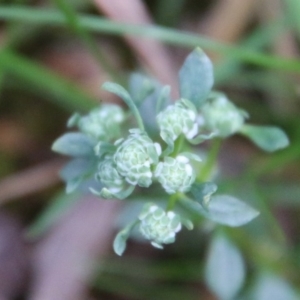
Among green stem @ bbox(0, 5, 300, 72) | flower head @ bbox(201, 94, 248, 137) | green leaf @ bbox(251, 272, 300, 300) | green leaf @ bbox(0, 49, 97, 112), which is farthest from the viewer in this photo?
green leaf @ bbox(0, 49, 97, 112)

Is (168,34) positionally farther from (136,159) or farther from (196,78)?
(136,159)

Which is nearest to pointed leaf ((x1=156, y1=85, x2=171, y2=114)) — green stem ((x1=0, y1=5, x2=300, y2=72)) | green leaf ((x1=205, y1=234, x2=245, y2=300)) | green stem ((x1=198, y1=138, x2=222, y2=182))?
green stem ((x1=198, y1=138, x2=222, y2=182))

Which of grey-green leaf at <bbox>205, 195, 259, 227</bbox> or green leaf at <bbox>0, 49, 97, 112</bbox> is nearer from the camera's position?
grey-green leaf at <bbox>205, 195, 259, 227</bbox>

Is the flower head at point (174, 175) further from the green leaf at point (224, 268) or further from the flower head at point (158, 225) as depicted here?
the green leaf at point (224, 268)

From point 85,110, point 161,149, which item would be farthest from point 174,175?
point 85,110

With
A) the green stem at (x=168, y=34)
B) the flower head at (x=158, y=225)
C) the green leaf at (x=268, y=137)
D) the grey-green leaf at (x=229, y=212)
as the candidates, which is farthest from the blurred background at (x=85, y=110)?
the flower head at (x=158, y=225)

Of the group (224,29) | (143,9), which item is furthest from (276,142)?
(224,29)

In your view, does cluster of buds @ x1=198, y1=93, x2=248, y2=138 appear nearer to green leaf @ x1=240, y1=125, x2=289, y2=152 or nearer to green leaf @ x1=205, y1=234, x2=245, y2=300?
green leaf @ x1=240, y1=125, x2=289, y2=152
